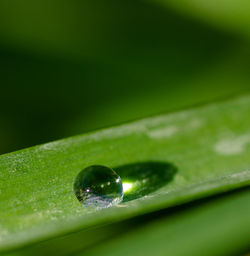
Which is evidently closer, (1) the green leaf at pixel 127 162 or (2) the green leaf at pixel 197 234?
(1) the green leaf at pixel 127 162

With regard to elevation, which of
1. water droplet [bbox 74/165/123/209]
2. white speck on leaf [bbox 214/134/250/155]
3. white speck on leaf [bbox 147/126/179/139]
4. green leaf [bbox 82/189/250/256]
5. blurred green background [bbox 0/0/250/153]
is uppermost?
blurred green background [bbox 0/0/250/153]

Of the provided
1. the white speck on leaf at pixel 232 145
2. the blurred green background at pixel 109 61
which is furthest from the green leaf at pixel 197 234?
the blurred green background at pixel 109 61

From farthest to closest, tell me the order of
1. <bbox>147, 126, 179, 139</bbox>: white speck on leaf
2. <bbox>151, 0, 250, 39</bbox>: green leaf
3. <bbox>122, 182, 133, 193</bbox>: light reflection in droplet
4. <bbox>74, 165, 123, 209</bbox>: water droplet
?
1. <bbox>151, 0, 250, 39</bbox>: green leaf
2. <bbox>147, 126, 179, 139</bbox>: white speck on leaf
3. <bbox>122, 182, 133, 193</bbox>: light reflection in droplet
4. <bbox>74, 165, 123, 209</bbox>: water droplet

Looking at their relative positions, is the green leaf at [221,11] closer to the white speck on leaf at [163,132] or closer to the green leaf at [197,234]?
the white speck on leaf at [163,132]

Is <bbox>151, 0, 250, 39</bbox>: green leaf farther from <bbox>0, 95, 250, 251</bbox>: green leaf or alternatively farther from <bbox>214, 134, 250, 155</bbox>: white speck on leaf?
<bbox>214, 134, 250, 155</bbox>: white speck on leaf

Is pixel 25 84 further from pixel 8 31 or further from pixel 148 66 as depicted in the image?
pixel 148 66

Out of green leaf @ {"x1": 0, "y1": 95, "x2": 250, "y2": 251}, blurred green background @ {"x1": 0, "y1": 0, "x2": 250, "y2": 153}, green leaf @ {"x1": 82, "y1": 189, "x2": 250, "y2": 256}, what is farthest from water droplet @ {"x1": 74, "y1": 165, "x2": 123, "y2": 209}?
blurred green background @ {"x1": 0, "y1": 0, "x2": 250, "y2": 153}
